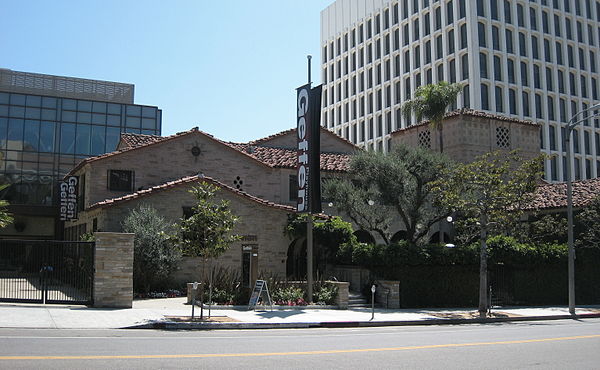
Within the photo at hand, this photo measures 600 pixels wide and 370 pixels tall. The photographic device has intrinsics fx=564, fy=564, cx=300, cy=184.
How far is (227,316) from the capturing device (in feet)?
61.7

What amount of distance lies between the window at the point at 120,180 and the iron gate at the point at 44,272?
9.01 m

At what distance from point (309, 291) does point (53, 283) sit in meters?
9.50

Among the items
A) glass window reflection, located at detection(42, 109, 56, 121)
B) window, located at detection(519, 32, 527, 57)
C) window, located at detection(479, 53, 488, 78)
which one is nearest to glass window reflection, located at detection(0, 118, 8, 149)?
glass window reflection, located at detection(42, 109, 56, 121)

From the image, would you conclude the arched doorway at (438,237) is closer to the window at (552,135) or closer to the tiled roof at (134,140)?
the tiled roof at (134,140)

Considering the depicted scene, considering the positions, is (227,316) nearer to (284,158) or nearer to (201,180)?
(201,180)

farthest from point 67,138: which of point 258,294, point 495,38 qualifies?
point 495,38

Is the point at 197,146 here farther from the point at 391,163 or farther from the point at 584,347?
the point at 584,347

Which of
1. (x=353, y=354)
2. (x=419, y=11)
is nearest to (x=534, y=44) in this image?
(x=419, y=11)

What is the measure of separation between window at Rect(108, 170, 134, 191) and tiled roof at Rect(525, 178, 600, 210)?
20545 millimetres

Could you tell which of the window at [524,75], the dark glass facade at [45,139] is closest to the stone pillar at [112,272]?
the dark glass facade at [45,139]

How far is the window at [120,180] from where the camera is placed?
29.5m

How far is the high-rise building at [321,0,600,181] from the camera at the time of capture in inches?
2562

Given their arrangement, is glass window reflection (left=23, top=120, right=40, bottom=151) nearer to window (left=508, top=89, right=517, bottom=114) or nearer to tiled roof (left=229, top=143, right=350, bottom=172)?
tiled roof (left=229, top=143, right=350, bottom=172)

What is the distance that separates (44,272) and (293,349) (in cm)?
1163
